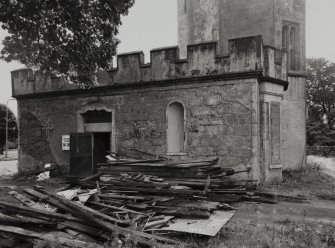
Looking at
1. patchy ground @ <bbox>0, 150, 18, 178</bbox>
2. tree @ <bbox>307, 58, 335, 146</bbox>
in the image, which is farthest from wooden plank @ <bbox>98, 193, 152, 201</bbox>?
tree @ <bbox>307, 58, 335, 146</bbox>

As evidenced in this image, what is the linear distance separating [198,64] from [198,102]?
134 cm

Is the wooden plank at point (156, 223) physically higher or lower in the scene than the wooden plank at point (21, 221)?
lower

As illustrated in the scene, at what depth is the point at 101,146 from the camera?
14641 mm

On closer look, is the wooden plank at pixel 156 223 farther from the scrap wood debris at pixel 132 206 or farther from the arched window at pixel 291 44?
the arched window at pixel 291 44

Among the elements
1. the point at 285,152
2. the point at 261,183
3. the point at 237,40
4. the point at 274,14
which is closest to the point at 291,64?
the point at 274,14

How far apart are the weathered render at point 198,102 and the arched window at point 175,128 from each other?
0.20 meters

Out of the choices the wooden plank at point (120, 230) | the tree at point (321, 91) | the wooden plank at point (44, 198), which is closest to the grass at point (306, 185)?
the wooden plank at point (120, 230)

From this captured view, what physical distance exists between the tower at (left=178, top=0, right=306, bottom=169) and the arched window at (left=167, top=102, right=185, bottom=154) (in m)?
5.61

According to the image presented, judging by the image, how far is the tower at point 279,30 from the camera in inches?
623

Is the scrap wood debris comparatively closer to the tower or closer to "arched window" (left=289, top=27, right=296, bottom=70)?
the tower

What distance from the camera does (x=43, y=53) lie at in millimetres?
9969

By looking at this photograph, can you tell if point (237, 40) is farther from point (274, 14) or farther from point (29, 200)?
point (29, 200)

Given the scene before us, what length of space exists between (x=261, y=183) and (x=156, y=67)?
5.63 m

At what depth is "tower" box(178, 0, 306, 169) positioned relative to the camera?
15828 millimetres
